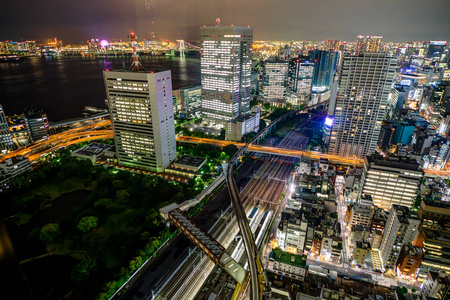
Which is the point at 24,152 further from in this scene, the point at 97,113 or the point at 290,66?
the point at 290,66

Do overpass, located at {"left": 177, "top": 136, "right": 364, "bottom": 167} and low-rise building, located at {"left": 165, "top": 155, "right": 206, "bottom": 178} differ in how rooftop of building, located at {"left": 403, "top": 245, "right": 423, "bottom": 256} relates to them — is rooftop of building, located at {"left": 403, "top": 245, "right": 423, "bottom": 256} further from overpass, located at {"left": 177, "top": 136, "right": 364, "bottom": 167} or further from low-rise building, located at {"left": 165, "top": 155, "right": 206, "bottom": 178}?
low-rise building, located at {"left": 165, "top": 155, "right": 206, "bottom": 178}

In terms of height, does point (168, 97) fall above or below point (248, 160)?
above

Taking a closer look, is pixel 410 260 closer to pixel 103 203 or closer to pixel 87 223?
pixel 87 223

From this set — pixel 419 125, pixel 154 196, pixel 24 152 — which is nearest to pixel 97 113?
A: pixel 24 152

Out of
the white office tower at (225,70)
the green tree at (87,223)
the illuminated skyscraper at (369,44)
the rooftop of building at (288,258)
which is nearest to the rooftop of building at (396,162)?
the rooftop of building at (288,258)

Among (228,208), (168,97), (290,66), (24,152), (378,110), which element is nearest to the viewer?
(228,208)

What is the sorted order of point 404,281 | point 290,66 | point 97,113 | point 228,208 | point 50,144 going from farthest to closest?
point 290,66
point 97,113
point 50,144
point 228,208
point 404,281
